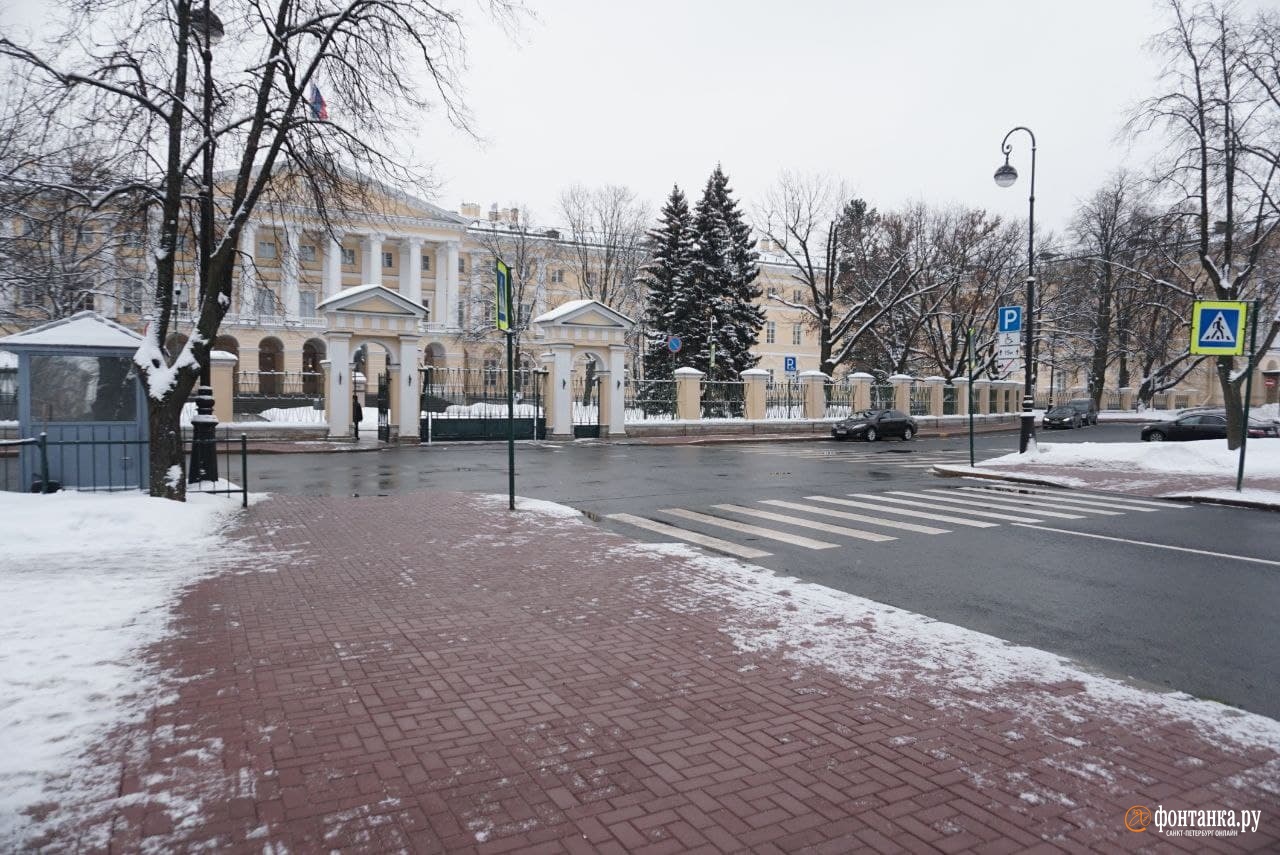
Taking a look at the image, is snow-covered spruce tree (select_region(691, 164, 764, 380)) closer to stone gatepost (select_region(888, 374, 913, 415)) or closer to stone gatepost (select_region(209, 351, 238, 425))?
stone gatepost (select_region(888, 374, 913, 415))

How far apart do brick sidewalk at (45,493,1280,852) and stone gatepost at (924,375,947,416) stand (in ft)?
137

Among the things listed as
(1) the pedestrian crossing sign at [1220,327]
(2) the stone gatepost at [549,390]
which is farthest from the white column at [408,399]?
(1) the pedestrian crossing sign at [1220,327]

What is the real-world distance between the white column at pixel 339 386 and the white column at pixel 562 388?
7915 millimetres

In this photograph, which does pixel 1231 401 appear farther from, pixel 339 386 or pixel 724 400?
pixel 339 386

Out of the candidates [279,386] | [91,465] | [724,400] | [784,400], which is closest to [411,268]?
[279,386]

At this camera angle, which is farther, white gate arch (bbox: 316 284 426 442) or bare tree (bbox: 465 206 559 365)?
bare tree (bbox: 465 206 559 365)

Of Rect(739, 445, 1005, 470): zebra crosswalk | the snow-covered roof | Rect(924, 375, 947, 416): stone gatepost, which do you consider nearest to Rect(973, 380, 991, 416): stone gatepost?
Rect(924, 375, 947, 416): stone gatepost

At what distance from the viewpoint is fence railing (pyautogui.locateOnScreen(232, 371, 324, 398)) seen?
3041cm

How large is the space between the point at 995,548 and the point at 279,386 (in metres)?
29.2

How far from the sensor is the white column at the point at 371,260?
67.6 m

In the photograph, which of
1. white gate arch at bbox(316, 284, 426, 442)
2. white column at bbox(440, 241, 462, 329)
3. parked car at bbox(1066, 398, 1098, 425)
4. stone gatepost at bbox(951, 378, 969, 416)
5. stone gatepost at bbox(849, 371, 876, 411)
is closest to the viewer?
white gate arch at bbox(316, 284, 426, 442)

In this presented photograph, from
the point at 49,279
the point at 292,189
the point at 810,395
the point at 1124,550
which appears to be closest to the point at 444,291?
the point at 810,395

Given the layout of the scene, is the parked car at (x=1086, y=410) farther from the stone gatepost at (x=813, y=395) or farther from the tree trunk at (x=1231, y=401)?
the tree trunk at (x=1231, y=401)

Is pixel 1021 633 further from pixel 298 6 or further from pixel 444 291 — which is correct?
pixel 444 291
